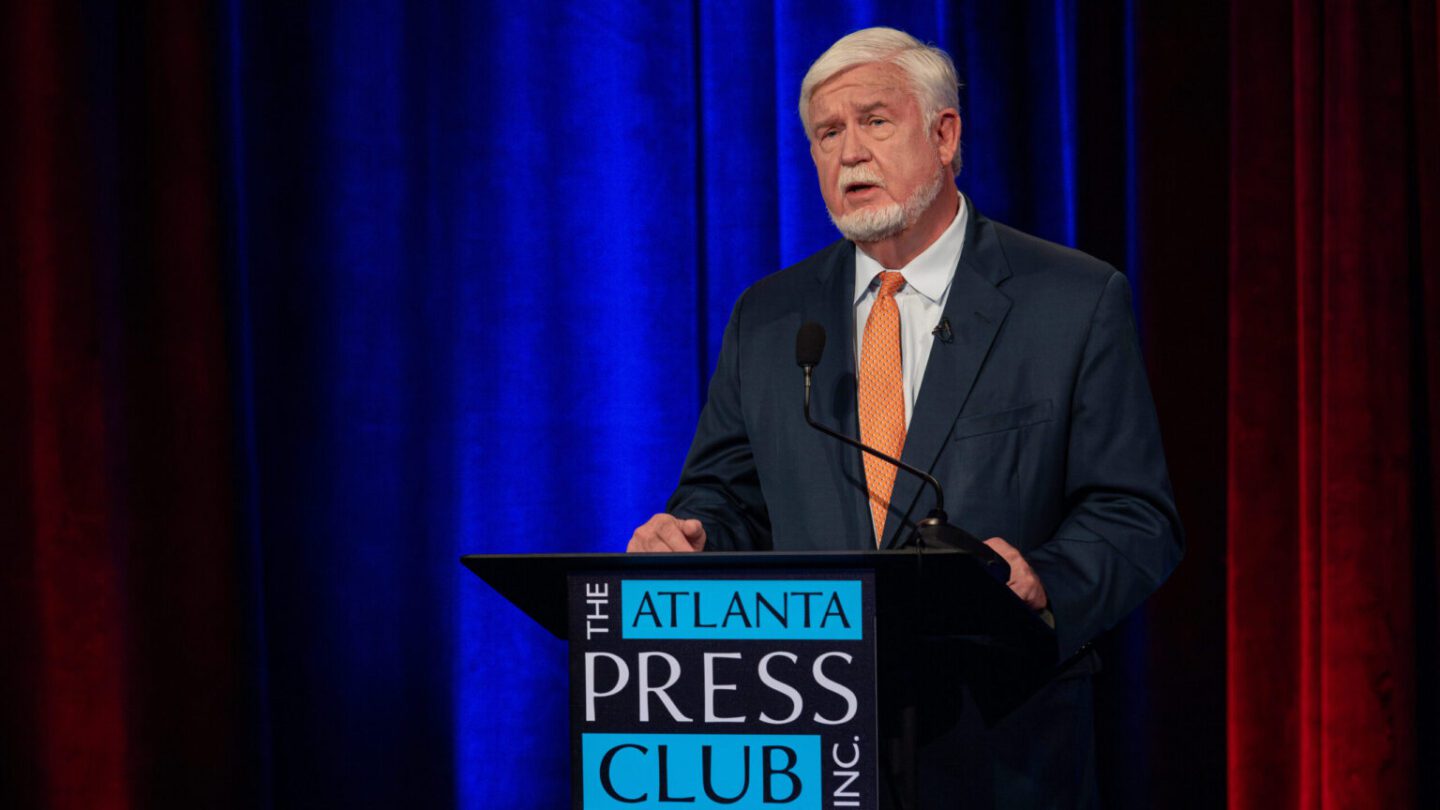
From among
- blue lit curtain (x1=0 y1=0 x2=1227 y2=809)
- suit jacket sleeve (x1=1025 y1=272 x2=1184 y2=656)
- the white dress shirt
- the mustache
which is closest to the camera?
suit jacket sleeve (x1=1025 y1=272 x2=1184 y2=656)

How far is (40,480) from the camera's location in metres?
2.77

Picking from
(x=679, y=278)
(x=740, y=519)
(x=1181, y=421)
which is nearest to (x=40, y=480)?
(x=679, y=278)

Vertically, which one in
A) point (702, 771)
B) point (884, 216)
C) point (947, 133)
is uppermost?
point (947, 133)

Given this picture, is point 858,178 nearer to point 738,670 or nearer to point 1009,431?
point 1009,431

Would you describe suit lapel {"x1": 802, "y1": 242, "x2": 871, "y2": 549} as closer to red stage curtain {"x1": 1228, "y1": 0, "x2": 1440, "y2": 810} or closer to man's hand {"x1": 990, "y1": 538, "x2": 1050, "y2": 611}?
man's hand {"x1": 990, "y1": 538, "x2": 1050, "y2": 611}

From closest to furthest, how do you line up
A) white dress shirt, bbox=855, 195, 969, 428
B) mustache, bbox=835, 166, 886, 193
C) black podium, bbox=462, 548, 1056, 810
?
black podium, bbox=462, 548, 1056, 810 → white dress shirt, bbox=855, 195, 969, 428 → mustache, bbox=835, 166, 886, 193

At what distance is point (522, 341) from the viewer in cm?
301

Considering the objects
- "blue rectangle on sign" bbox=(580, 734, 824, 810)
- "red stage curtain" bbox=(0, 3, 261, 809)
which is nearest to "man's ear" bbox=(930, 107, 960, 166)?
"blue rectangle on sign" bbox=(580, 734, 824, 810)

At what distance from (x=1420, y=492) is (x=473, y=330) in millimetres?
2015

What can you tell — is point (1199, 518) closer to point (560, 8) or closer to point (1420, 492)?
point (1420, 492)

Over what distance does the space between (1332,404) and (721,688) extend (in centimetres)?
175

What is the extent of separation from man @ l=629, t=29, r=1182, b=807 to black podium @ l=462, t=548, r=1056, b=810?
8.9 inches

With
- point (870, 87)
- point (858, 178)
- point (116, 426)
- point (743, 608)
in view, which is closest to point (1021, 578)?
point (743, 608)

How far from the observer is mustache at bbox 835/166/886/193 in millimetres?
1872
